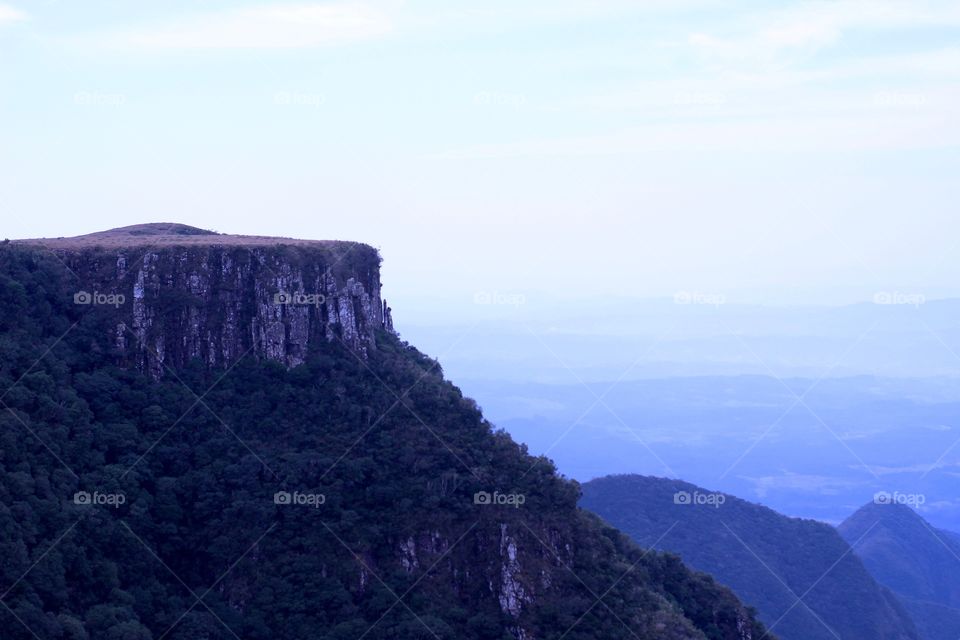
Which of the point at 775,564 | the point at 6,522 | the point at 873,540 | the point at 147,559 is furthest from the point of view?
the point at 873,540

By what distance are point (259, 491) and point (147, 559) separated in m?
5.66

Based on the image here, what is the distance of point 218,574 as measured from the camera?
47688mm

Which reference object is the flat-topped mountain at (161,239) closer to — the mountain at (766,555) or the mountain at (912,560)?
the mountain at (766,555)

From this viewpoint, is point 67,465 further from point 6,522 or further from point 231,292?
point 231,292

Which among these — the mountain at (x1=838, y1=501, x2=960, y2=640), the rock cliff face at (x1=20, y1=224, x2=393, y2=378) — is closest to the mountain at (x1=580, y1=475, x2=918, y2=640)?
the mountain at (x1=838, y1=501, x2=960, y2=640)

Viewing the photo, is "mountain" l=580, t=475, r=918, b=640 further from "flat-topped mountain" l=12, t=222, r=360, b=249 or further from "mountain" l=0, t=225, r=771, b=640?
"flat-topped mountain" l=12, t=222, r=360, b=249

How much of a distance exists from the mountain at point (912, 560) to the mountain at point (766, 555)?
14.1 meters

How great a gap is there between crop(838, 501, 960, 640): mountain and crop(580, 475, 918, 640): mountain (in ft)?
46.3

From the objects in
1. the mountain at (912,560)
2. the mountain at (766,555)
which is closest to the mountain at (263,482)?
the mountain at (766,555)

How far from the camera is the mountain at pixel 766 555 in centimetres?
7744

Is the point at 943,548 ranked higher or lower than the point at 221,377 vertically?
lower

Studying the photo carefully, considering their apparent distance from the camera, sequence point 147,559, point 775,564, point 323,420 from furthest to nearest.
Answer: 1. point 775,564
2. point 323,420
3. point 147,559

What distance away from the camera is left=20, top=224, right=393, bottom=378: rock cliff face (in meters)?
54.8

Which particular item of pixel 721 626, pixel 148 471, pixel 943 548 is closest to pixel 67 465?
pixel 148 471
